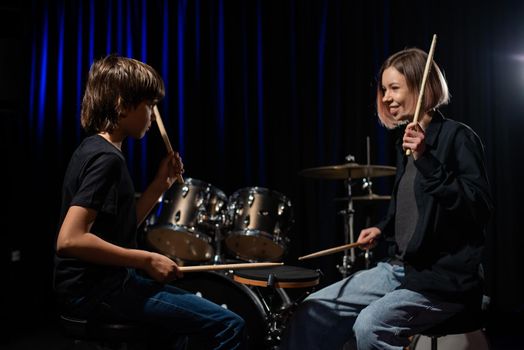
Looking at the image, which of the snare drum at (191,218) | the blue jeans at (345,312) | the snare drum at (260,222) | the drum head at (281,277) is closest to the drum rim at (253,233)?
the snare drum at (260,222)

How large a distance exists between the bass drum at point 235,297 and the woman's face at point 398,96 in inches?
47.4

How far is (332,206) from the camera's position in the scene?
4148 mm

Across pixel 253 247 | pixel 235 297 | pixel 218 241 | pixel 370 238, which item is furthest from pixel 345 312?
pixel 253 247

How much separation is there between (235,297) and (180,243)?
740mm

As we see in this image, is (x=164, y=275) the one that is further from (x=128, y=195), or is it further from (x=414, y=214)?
(x=414, y=214)

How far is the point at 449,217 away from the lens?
1582mm

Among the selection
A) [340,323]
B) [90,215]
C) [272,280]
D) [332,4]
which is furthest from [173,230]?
[332,4]

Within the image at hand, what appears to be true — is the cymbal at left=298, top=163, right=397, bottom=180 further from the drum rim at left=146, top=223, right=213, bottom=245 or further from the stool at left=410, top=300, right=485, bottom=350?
the stool at left=410, top=300, right=485, bottom=350

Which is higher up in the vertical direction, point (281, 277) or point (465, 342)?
point (281, 277)

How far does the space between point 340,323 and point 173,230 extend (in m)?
1.47

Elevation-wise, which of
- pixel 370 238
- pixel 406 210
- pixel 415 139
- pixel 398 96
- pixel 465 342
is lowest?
pixel 465 342

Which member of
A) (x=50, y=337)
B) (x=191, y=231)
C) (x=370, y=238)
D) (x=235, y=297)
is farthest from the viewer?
(x=50, y=337)

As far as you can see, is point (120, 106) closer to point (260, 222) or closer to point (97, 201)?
point (97, 201)

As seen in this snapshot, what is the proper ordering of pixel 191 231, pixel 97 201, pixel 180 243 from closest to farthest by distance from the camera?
pixel 97 201 → pixel 191 231 → pixel 180 243
